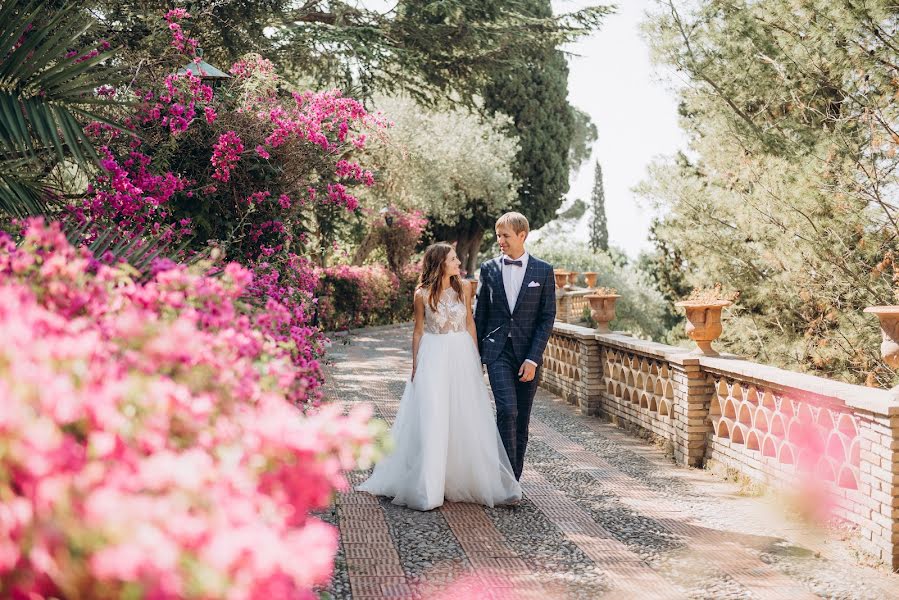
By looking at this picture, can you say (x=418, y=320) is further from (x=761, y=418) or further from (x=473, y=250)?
(x=473, y=250)

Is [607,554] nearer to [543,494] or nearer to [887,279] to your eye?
[543,494]

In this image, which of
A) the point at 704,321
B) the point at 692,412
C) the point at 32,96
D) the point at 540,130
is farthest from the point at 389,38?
the point at 540,130


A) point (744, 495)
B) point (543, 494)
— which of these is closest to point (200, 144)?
point (543, 494)

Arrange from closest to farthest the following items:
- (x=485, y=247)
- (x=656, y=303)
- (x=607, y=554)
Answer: (x=607, y=554), (x=656, y=303), (x=485, y=247)

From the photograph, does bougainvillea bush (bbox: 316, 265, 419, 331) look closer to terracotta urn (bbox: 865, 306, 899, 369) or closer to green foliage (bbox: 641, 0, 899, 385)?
green foliage (bbox: 641, 0, 899, 385)

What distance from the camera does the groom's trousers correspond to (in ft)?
17.4

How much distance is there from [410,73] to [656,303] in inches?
630

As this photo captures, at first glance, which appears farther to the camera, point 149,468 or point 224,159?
point 224,159

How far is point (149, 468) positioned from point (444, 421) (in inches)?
153

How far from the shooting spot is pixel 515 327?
5.41 meters

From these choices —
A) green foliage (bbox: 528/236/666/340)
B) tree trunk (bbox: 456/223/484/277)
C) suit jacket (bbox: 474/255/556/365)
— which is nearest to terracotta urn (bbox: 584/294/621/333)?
suit jacket (bbox: 474/255/556/365)

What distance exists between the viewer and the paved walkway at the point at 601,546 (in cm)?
378

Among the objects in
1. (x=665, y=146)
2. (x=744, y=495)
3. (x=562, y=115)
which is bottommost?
(x=744, y=495)

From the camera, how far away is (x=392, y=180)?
23.5 m
